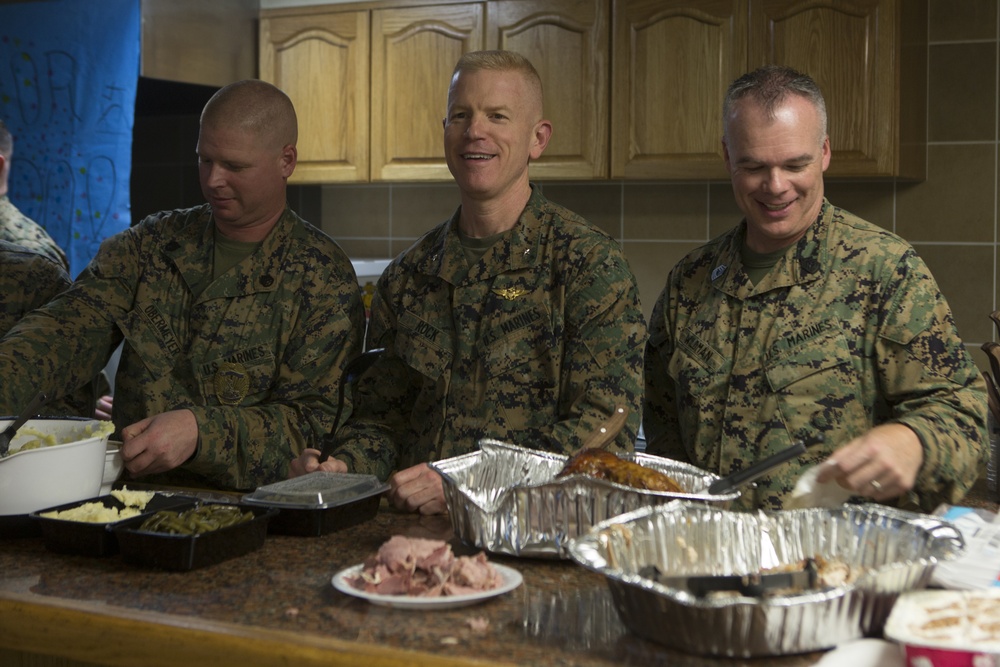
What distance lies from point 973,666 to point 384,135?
3237mm

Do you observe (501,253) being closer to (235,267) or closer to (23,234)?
(235,267)

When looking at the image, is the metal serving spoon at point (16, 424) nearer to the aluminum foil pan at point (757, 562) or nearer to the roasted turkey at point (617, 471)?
the roasted turkey at point (617, 471)

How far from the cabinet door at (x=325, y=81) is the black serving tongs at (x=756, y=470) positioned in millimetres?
2835

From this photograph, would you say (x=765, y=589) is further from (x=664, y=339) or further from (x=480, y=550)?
(x=664, y=339)

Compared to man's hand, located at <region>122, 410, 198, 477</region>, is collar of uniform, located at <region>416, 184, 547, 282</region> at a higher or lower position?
higher

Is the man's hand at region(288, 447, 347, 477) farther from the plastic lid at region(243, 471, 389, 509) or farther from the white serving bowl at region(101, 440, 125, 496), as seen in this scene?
the white serving bowl at region(101, 440, 125, 496)

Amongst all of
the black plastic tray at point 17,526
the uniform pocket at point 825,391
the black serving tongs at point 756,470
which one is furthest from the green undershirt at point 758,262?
the black plastic tray at point 17,526

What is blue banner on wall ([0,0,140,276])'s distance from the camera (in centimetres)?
355

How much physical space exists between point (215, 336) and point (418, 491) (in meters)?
0.77

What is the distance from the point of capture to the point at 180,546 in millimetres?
1360

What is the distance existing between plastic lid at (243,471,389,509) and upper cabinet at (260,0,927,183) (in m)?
2.14

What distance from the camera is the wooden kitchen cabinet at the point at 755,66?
127 inches

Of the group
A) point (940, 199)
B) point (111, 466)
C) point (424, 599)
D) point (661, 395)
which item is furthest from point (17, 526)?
point (940, 199)

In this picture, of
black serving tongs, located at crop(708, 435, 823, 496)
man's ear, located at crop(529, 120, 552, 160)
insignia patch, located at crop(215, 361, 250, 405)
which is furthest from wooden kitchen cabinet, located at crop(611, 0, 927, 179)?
black serving tongs, located at crop(708, 435, 823, 496)
